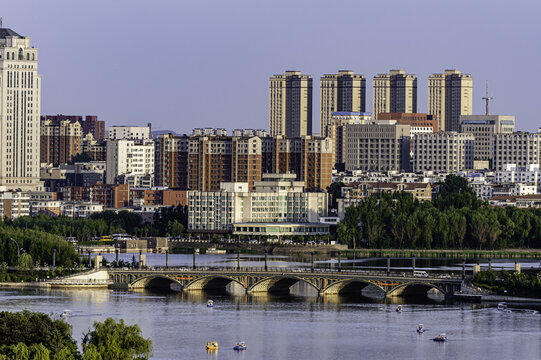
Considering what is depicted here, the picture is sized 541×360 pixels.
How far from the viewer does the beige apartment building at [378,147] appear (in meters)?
175

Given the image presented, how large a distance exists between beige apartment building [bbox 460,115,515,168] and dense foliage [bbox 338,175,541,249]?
58.2m

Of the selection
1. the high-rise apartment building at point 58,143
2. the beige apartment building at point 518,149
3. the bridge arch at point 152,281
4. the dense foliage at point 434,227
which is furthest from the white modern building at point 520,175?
the bridge arch at point 152,281

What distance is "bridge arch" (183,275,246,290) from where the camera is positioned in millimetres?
78844

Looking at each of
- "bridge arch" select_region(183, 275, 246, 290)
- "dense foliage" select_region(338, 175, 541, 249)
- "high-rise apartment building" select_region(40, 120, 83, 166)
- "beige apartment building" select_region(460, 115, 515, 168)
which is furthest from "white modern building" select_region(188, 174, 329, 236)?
"high-rise apartment building" select_region(40, 120, 83, 166)

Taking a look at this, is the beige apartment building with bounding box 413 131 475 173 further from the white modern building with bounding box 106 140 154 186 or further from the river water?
the river water

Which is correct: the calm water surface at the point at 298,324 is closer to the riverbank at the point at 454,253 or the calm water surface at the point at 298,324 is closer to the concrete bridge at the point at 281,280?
the concrete bridge at the point at 281,280

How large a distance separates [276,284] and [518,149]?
9434 centimetres

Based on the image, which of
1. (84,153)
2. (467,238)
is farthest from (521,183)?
(84,153)

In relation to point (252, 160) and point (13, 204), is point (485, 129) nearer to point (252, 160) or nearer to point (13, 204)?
point (252, 160)

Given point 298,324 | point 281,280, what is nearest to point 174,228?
point 281,280

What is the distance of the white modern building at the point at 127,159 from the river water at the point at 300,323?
88786 mm

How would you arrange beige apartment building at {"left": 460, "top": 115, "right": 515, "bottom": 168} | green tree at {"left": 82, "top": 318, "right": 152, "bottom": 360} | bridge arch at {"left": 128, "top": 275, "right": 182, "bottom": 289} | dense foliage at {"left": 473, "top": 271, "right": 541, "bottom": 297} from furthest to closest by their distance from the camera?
beige apartment building at {"left": 460, "top": 115, "right": 515, "bottom": 168} < bridge arch at {"left": 128, "top": 275, "right": 182, "bottom": 289} < dense foliage at {"left": 473, "top": 271, "right": 541, "bottom": 297} < green tree at {"left": 82, "top": 318, "right": 152, "bottom": 360}

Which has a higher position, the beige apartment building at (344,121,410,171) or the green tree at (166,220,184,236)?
the beige apartment building at (344,121,410,171)

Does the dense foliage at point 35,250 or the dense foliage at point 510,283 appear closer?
the dense foliage at point 510,283
